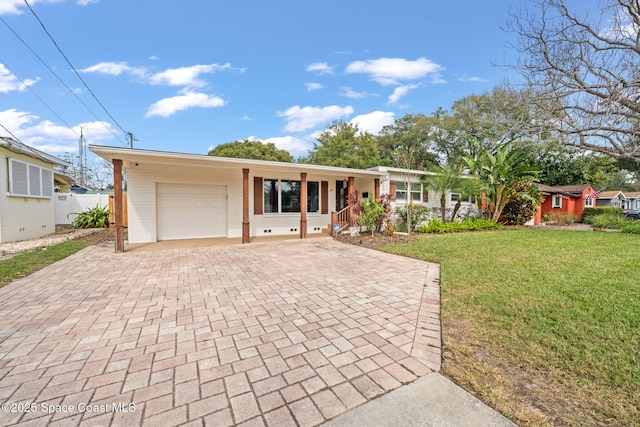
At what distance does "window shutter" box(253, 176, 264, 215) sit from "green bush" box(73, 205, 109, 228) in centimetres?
760

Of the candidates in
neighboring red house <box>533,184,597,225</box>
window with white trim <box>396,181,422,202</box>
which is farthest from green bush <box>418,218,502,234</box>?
neighboring red house <box>533,184,597,225</box>

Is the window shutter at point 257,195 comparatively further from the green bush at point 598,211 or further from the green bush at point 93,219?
the green bush at point 598,211

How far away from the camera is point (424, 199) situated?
13711 millimetres

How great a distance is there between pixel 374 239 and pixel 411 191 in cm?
493

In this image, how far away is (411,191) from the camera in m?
12.9

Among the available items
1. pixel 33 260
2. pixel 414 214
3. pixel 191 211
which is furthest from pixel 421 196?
pixel 33 260

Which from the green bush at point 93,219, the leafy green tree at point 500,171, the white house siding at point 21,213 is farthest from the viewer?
the leafy green tree at point 500,171

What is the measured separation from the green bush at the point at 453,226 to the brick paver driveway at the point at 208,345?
21.7 feet

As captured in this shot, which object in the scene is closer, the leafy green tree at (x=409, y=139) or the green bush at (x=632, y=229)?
the green bush at (x=632, y=229)

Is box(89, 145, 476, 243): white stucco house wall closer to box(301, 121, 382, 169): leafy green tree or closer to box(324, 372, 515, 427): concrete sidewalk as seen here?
box(324, 372, 515, 427): concrete sidewalk

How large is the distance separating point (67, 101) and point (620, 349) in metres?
18.6

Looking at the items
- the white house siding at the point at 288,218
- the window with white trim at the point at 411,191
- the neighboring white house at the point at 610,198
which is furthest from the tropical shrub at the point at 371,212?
the neighboring white house at the point at 610,198

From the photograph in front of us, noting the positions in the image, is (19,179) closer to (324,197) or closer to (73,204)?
(73,204)

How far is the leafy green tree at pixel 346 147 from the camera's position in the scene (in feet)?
87.3
